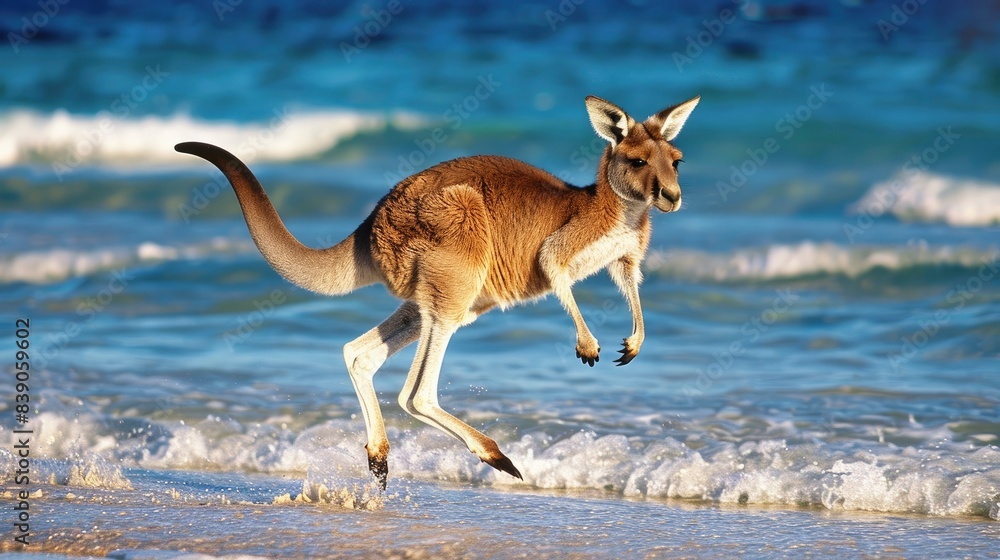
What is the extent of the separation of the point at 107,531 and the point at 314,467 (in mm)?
1091

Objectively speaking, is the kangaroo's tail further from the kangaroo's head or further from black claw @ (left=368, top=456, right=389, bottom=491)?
the kangaroo's head

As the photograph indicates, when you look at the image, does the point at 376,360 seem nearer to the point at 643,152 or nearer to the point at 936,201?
the point at 643,152

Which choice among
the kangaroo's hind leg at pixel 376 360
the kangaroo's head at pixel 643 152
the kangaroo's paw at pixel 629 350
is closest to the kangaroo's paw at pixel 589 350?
the kangaroo's paw at pixel 629 350

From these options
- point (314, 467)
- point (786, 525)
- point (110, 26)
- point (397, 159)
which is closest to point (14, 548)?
point (314, 467)

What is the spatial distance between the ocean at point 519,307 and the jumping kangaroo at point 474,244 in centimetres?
47

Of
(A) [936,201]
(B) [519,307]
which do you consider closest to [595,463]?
(B) [519,307]

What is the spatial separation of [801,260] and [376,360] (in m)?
6.02

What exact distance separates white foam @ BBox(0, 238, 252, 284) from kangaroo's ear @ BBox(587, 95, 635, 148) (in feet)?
22.4

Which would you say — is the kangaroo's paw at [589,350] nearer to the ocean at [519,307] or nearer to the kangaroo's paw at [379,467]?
the ocean at [519,307]

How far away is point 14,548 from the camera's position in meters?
3.85

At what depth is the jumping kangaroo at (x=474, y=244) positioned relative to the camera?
436 cm

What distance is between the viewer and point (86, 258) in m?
10.6

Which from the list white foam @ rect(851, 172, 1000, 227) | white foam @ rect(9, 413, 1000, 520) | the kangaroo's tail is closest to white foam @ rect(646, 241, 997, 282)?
white foam @ rect(851, 172, 1000, 227)

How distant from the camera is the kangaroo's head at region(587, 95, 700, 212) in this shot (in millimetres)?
4234
